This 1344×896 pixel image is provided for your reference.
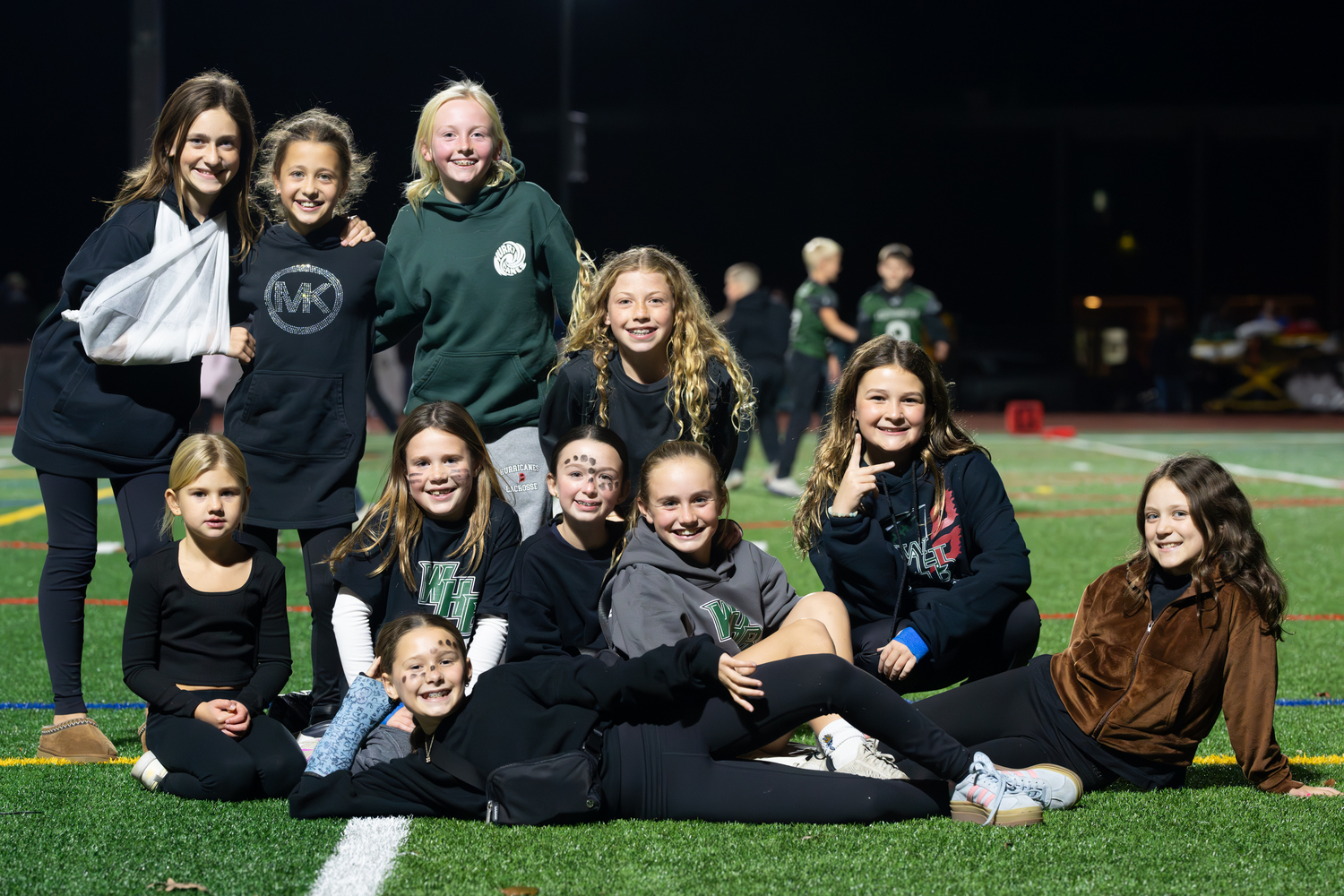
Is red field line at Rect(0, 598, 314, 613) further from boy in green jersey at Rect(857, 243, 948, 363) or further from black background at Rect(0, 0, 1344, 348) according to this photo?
black background at Rect(0, 0, 1344, 348)

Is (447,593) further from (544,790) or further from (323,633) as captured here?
(544,790)

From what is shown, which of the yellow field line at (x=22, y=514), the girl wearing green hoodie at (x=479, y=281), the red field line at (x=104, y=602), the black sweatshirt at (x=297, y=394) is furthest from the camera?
the yellow field line at (x=22, y=514)

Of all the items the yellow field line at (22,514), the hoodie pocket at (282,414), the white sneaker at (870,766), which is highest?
the hoodie pocket at (282,414)

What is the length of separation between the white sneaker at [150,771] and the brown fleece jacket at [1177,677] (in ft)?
7.67

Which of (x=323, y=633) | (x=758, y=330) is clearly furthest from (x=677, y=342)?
(x=758, y=330)

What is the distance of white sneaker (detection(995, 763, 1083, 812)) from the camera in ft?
10.8

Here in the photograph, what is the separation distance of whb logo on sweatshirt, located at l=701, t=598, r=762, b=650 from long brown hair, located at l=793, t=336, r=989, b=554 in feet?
1.52

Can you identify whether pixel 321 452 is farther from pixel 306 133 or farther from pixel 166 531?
pixel 306 133

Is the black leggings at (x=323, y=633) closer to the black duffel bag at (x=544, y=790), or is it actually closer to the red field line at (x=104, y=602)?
the black duffel bag at (x=544, y=790)

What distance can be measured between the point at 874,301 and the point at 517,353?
23.0 feet

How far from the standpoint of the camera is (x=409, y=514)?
384 centimetres

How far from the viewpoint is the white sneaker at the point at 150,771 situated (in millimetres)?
3516

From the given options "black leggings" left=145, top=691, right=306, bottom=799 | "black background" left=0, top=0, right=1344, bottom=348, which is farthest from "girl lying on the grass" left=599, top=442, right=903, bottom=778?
"black background" left=0, top=0, right=1344, bottom=348

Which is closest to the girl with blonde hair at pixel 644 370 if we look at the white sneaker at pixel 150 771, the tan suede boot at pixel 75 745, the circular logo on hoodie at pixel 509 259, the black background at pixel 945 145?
the circular logo on hoodie at pixel 509 259
